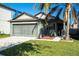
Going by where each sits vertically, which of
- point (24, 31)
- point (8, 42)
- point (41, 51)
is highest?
point (24, 31)

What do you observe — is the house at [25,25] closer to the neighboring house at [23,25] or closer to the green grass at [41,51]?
the neighboring house at [23,25]

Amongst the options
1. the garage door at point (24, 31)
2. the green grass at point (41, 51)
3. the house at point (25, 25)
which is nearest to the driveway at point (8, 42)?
the green grass at point (41, 51)

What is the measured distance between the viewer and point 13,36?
1761 centimetres

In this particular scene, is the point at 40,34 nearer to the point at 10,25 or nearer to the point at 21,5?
the point at 10,25

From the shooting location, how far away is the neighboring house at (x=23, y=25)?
1739cm

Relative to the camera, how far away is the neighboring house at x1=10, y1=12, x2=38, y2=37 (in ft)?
57.1

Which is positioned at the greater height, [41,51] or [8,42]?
[8,42]

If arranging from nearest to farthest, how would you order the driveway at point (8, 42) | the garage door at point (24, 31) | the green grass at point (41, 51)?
the green grass at point (41, 51)
the driveway at point (8, 42)
the garage door at point (24, 31)

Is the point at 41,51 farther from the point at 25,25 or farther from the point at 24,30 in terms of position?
the point at 25,25

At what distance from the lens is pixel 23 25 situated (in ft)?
A: 58.6

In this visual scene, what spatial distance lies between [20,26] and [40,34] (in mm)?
2240

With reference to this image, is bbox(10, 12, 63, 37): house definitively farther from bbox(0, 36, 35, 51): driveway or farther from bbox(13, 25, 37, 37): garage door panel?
bbox(0, 36, 35, 51): driveway

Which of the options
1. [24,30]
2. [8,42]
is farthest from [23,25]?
[8,42]

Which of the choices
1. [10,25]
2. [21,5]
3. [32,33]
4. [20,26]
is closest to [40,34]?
[32,33]
